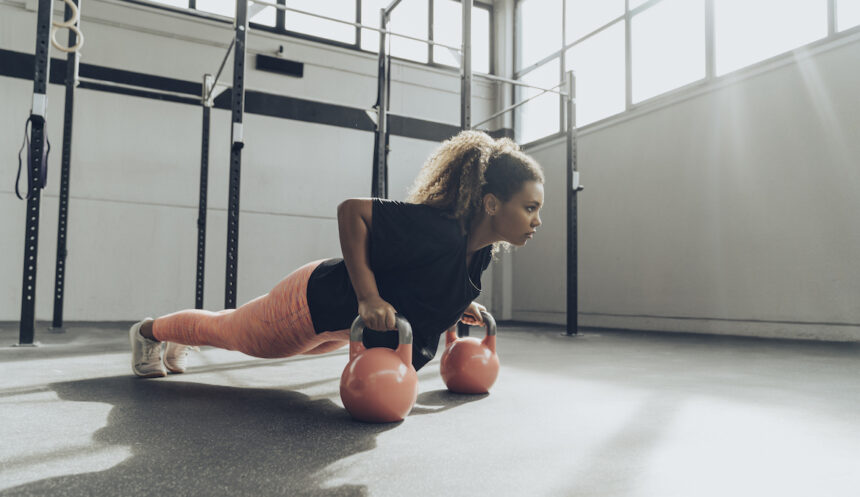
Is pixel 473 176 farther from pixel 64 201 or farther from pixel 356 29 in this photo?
pixel 356 29

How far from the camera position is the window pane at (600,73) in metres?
5.21

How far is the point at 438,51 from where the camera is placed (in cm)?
646

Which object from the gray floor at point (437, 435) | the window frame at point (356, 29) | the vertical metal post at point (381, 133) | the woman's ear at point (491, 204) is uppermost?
the window frame at point (356, 29)

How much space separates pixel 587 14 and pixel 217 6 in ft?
11.9

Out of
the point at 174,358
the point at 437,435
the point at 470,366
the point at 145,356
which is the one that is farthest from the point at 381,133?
the point at 437,435

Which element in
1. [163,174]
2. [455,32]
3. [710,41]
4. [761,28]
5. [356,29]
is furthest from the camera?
[455,32]

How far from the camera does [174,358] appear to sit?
207 centimetres

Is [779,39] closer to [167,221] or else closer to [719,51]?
[719,51]

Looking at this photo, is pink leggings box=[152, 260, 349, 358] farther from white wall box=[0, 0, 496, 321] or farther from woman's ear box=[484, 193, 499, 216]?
white wall box=[0, 0, 496, 321]

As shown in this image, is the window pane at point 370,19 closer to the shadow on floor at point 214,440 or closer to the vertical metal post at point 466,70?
the vertical metal post at point 466,70

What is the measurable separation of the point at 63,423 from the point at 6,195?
449 centimetres

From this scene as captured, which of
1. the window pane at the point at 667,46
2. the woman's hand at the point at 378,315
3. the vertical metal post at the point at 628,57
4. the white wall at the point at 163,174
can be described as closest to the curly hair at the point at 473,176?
the woman's hand at the point at 378,315

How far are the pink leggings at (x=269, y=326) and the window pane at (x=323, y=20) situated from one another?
187 inches

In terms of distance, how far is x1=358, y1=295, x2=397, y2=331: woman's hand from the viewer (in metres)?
1.28
